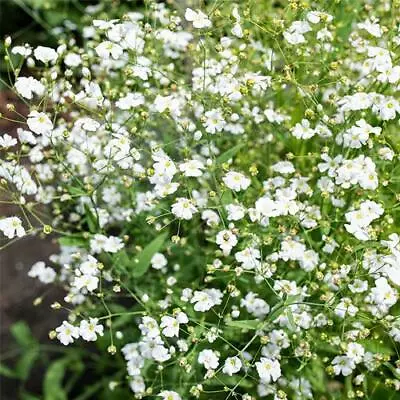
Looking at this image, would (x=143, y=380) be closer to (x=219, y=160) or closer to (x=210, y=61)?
(x=219, y=160)

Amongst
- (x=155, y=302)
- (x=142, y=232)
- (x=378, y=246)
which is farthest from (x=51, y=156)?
(x=378, y=246)

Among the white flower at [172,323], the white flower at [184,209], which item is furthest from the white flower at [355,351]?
the white flower at [184,209]

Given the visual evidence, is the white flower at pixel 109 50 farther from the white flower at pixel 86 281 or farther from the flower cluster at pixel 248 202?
the white flower at pixel 86 281

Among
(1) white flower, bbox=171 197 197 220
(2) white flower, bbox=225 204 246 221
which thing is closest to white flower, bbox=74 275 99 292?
(1) white flower, bbox=171 197 197 220

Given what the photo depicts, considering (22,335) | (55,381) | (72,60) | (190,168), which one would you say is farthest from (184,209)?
(22,335)

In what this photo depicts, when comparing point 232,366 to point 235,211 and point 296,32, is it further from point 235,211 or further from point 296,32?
point 296,32
